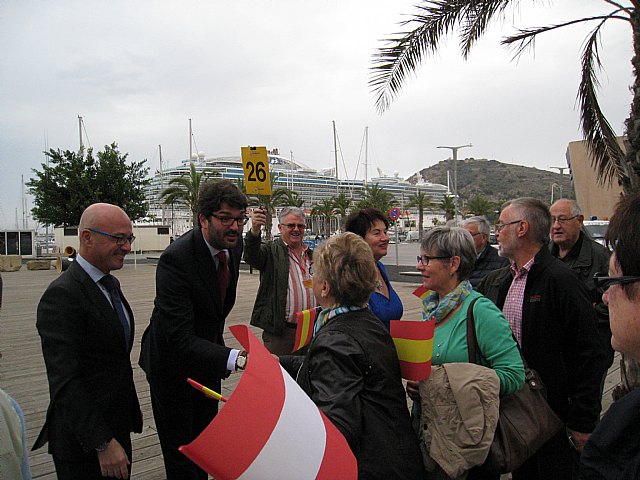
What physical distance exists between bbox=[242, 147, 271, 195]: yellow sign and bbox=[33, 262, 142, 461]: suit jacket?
3.97 metres

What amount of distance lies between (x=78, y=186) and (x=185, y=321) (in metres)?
28.3

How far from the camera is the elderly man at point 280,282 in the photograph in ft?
13.3

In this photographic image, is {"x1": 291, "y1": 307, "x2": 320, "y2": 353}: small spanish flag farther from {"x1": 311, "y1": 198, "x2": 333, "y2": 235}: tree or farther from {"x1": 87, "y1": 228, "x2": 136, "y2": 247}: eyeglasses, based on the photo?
{"x1": 311, "y1": 198, "x2": 333, "y2": 235}: tree

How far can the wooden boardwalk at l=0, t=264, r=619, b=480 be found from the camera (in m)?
4.02

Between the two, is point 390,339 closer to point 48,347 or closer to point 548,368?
point 548,368

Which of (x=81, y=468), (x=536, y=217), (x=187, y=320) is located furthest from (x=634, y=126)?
(x=81, y=468)

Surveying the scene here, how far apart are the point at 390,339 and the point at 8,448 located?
1370mm

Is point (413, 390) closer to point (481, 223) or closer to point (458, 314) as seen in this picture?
point (458, 314)

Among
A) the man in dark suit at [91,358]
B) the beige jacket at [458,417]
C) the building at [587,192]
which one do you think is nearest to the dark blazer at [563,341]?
the beige jacket at [458,417]

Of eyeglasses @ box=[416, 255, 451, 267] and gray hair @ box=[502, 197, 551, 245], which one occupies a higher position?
gray hair @ box=[502, 197, 551, 245]

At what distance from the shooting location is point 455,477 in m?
1.97

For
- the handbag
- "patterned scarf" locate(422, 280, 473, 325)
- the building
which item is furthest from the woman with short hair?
the building

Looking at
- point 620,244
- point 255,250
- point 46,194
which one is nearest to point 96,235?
point 255,250

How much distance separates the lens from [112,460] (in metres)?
2.18
